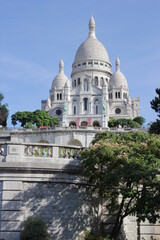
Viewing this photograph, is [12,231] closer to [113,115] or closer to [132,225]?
[132,225]

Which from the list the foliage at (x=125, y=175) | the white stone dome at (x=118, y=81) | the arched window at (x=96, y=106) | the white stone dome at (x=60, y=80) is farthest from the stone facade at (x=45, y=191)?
the white stone dome at (x=60, y=80)

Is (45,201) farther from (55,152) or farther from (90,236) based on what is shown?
(90,236)

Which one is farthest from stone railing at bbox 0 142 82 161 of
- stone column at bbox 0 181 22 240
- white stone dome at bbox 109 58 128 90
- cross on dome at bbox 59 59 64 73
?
cross on dome at bbox 59 59 64 73

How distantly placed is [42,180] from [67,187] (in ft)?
3.42

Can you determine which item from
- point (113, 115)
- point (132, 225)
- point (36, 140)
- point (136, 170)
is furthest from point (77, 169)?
point (113, 115)

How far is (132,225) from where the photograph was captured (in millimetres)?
17188

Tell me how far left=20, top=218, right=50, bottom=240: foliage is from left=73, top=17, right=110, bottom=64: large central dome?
442 ft

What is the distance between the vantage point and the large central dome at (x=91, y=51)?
14738 cm

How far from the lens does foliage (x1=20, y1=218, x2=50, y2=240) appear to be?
546 inches

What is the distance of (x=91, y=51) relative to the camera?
149 m

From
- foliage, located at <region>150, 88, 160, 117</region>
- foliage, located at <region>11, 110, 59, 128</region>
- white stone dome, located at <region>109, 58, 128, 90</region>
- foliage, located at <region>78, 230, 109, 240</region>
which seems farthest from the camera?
white stone dome, located at <region>109, 58, 128, 90</region>

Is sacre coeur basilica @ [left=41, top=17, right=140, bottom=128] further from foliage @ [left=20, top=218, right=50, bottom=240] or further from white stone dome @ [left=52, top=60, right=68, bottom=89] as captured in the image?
foliage @ [left=20, top=218, right=50, bottom=240]

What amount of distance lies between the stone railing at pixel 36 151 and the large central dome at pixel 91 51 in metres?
132

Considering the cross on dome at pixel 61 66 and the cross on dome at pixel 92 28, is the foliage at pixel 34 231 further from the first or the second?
the cross on dome at pixel 92 28
